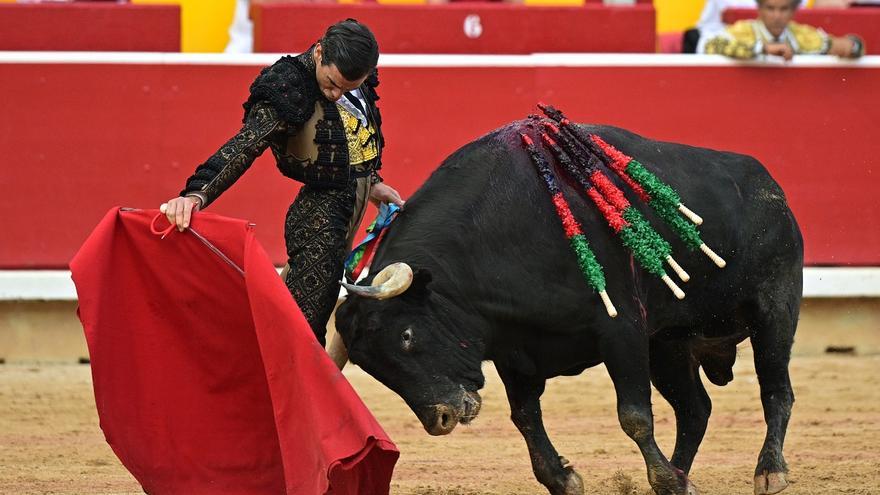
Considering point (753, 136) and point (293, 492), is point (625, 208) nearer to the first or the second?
point (293, 492)

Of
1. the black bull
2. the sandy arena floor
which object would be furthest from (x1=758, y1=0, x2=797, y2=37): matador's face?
the black bull

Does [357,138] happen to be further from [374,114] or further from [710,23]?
[710,23]

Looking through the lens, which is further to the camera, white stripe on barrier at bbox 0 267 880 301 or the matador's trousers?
white stripe on barrier at bbox 0 267 880 301

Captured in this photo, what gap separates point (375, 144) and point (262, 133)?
1.43 feet

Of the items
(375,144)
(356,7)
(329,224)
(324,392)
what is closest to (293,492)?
(324,392)

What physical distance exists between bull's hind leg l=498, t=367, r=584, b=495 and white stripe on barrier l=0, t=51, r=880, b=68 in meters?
3.11

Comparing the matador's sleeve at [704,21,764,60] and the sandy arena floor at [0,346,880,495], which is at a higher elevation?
the matador's sleeve at [704,21,764,60]


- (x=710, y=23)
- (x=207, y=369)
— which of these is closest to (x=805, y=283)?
(x=710, y=23)

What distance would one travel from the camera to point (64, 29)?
302 inches

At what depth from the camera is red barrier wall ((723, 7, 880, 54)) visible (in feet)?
27.1

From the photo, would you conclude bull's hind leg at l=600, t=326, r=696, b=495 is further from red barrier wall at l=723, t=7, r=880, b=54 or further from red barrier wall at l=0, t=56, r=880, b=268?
red barrier wall at l=723, t=7, r=880, b=54

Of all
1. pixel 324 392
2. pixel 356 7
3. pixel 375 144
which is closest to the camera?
pixel 324 392

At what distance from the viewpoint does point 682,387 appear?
17.8 ft

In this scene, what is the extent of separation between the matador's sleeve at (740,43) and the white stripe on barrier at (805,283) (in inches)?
43.8
